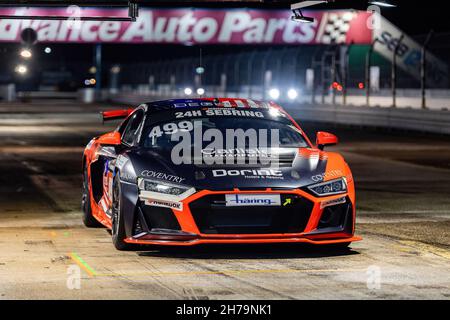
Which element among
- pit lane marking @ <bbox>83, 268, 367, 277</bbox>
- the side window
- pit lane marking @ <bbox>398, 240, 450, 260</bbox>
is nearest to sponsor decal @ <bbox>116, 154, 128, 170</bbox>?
the side window

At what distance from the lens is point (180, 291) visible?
313 inches

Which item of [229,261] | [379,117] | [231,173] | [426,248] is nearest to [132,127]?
[231,173]

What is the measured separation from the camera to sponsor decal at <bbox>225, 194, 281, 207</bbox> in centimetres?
945

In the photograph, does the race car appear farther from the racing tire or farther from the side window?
the side window

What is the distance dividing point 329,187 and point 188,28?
164ft

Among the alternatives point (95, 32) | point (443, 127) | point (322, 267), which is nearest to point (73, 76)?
point (95, 32)

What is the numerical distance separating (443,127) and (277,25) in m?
28.4

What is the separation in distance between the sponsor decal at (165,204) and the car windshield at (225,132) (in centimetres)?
106

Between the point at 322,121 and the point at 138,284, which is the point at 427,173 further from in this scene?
the point at 322,121

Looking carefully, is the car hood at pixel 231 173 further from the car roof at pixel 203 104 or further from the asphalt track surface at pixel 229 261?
the car roof at pixel 203 104

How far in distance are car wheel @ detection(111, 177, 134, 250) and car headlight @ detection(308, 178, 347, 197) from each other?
1.63m

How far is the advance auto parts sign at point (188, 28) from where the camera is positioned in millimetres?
59344

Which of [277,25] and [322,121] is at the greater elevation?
[277,25]
